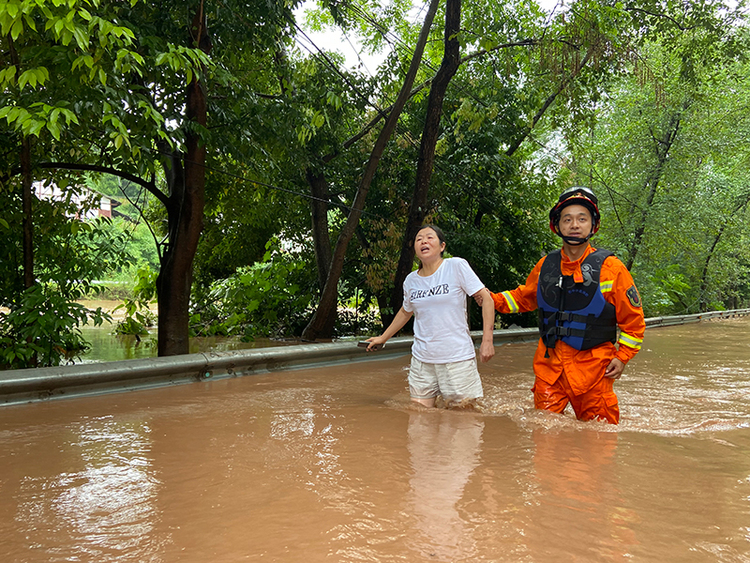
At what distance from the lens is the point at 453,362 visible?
18.1 feet

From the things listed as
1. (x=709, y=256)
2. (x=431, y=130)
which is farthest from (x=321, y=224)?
(x=709, y=256)

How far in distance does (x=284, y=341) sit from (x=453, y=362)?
361 inches

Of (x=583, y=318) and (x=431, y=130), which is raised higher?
(x=431, y=130)

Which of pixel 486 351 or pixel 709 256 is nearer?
pixel 486 351

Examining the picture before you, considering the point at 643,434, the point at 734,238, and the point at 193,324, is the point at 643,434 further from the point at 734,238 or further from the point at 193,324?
the point at 734,238

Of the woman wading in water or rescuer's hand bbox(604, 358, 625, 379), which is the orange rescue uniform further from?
the woman wading in water

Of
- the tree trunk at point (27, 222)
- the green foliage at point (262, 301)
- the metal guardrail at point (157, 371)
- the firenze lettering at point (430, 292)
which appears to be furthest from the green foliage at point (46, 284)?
the green foliage at point (262, 301)

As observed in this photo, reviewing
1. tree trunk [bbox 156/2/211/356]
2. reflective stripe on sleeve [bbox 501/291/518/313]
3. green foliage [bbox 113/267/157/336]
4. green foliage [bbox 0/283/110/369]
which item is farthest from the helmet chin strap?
green foliage [bbox 113/267/157/336]

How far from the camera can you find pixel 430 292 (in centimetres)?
552

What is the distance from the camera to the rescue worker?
15.8 ft

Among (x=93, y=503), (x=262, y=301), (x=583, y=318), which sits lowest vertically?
(x=93, y=503)

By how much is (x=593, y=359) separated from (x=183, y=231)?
6116mm

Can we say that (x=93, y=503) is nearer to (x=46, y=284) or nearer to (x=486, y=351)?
(x=486, y=351)

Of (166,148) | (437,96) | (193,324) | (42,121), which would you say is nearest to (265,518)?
(42,121)
